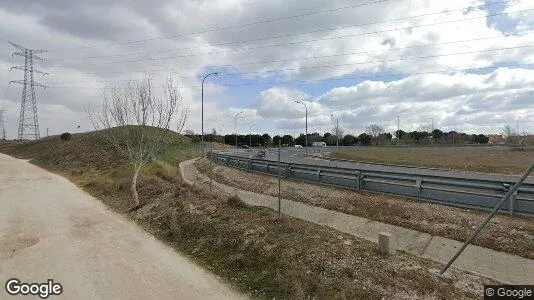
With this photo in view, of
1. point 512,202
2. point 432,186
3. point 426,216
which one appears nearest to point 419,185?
point 432,186

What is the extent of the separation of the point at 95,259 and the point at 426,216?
10884mm

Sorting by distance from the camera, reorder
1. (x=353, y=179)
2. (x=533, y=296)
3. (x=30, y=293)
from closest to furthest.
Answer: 1. (x=533, y=296)
2. (x=30, y=293)
3. (x=353, y=179)

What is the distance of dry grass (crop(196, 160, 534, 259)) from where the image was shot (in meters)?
11.3

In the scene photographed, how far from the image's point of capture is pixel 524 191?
1293 cm

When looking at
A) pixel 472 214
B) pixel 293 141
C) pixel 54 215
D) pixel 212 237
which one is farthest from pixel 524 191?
pixel 293 141

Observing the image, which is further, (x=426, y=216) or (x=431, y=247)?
(x=426, y=216)

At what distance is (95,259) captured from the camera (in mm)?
12172

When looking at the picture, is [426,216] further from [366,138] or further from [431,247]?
[366,138]

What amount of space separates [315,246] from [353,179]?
8.15 metres

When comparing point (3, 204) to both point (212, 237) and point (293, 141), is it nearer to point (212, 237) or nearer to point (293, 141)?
point (212, 237)

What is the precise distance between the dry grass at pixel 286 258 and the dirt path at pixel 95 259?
2.44 feet

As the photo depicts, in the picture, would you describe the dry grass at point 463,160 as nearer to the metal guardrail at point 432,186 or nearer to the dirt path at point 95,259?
the metal guardrail at point 432,186

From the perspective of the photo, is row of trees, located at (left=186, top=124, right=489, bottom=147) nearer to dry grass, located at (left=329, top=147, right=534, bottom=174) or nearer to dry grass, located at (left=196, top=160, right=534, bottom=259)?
dry grass, located at (left=329, top=147, right=534, bottom=174)

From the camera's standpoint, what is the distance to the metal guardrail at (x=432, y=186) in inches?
518
